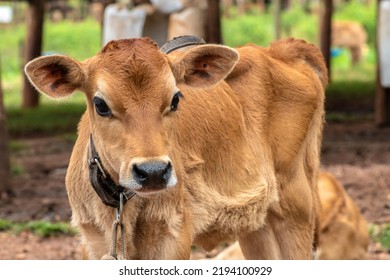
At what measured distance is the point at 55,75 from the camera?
5.23 metres

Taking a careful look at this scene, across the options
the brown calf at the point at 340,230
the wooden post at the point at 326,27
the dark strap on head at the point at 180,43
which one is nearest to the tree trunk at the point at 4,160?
the brown calf at the point at 340,230

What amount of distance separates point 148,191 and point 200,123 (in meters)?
1.21

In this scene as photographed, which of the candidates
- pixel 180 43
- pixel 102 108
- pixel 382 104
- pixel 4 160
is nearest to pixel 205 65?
pixel 180 43

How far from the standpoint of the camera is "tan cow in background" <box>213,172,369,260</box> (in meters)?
8.43

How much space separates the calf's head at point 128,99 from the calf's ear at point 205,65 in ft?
0.07

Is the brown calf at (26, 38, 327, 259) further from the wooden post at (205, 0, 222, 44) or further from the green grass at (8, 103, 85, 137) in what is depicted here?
the green grass at (8, 103, 85, 137)

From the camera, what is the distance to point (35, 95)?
64.8ft

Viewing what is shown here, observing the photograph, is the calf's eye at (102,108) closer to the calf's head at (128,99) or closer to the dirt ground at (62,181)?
the calf's head at (128,99)

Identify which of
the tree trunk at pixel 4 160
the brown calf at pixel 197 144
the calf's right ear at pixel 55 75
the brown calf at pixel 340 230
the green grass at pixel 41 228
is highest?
the calf's right ear at pixel 55 75

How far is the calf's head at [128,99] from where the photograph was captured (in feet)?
15.8

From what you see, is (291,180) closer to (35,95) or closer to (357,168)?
(357,168)

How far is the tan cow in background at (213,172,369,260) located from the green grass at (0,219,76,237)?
1522mm

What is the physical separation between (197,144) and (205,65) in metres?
0.59

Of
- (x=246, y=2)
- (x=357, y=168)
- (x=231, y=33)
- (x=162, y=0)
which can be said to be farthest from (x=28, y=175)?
(x=246, y=2)
